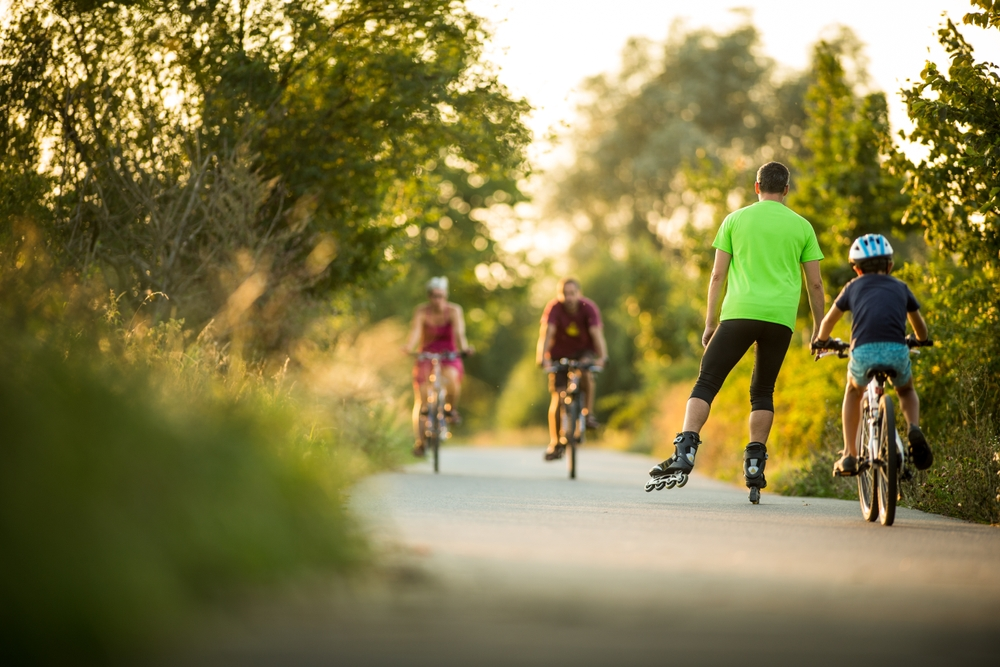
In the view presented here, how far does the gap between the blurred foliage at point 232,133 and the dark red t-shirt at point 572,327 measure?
224 centimetres

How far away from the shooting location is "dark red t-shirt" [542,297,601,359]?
14.5 m

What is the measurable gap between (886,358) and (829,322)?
2.07 feet

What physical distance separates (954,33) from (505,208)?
33682 mm

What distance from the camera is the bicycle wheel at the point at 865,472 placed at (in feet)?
27.0

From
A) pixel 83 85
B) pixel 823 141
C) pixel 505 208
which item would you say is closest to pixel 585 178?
pixel 505 208

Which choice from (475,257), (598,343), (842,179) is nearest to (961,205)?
(598,343)

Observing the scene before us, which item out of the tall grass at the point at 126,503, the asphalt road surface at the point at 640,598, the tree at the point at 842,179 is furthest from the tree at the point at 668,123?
the tall grass at the point at 126,503

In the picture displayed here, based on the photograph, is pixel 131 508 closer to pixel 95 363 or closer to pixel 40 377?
pixel 40 377

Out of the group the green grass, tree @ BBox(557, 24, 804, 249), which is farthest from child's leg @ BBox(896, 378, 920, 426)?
tree @ BBox(557, 24, 804, 249)

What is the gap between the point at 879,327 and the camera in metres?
8.09

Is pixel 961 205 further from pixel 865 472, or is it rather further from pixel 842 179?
pixel 842 179

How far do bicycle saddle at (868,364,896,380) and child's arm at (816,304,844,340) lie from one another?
1.37 ft

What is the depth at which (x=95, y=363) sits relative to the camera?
237 inches

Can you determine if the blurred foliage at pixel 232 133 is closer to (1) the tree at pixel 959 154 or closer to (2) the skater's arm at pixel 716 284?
(2) the skater's arm at pixel 716 284
